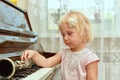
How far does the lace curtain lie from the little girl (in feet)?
2.83

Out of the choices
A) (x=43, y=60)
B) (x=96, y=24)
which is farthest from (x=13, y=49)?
(x=96, y=24)

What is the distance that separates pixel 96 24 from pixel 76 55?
0.95 m

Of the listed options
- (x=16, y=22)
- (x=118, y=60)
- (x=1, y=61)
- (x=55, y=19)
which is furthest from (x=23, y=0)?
(x=1, y=61)

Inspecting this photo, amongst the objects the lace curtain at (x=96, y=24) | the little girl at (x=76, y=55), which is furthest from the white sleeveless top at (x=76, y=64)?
the lace curtain at (x=96, y=24)

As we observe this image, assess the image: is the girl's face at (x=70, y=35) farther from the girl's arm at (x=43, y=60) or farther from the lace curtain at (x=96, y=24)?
the lace curtain at (x=96, y=24)

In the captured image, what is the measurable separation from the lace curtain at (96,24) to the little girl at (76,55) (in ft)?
2.83

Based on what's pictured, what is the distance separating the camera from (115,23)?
217 cm

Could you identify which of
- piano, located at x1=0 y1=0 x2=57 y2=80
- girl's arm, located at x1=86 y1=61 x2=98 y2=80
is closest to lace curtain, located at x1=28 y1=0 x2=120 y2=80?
piano, located at x1=0 y1=0 x2=57 y2=80

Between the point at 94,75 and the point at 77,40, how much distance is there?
8.0 inches

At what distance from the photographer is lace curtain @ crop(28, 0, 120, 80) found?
2.15 m

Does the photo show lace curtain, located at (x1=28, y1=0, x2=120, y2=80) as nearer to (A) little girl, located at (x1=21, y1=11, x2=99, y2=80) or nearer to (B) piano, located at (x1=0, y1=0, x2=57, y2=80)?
(B) piano, located at (x1=0, y1=0, x2=57, y2=80)

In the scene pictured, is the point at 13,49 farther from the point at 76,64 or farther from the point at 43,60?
the point at 76,64

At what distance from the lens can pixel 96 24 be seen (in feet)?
7.16

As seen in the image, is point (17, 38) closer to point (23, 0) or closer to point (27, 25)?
point (27, 25)
